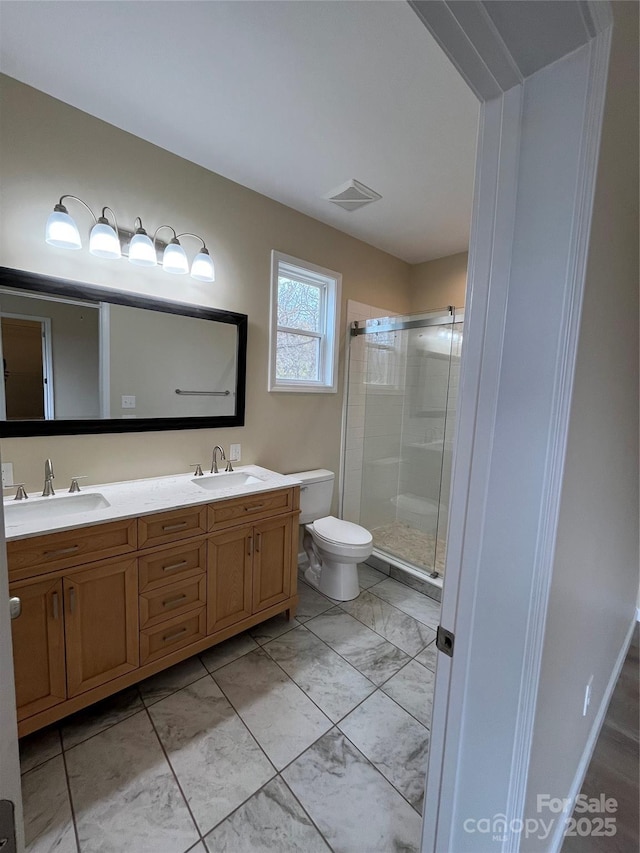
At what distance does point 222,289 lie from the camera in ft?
7.52

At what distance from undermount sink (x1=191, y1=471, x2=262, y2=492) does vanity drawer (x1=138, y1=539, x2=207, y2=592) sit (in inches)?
16.8

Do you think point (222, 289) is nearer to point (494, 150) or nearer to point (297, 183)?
point (297, 183)

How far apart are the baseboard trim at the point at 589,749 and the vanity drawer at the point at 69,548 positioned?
69.3 inches

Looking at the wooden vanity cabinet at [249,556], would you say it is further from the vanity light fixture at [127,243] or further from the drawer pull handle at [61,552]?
the vanity light fixture at [127,243]

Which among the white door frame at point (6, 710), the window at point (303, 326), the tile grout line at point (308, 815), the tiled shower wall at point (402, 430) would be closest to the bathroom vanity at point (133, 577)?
the tile grout line at point (308, 815)

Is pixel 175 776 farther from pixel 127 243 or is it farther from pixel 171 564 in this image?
pixel 127 243

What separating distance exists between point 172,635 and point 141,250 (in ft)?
6.24

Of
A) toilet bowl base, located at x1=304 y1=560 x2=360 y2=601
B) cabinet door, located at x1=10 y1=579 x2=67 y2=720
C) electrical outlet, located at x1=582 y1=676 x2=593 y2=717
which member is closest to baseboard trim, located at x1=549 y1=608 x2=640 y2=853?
electrical outlet, located at x1=582 y1=676 x2=593 y2=717

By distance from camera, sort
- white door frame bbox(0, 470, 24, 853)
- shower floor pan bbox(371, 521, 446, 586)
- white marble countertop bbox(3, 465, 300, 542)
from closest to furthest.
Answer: white door frame bbox(0, 470, 24, 853), white marble countertop bbox(3, 465, 300, 542), shower floor pan bbox(371, 521, 446, 586)

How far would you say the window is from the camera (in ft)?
8.55

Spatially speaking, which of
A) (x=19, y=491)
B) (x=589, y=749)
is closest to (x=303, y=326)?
(x=19, y=491)

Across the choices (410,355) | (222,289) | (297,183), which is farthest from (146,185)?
(410,355)

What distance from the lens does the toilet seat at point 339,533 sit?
2.41 metres

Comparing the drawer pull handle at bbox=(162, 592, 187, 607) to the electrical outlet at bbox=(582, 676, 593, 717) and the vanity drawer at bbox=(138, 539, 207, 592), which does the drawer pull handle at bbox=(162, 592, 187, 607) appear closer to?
the vanity drawer at bbox=(138, 539, 207, 592)
